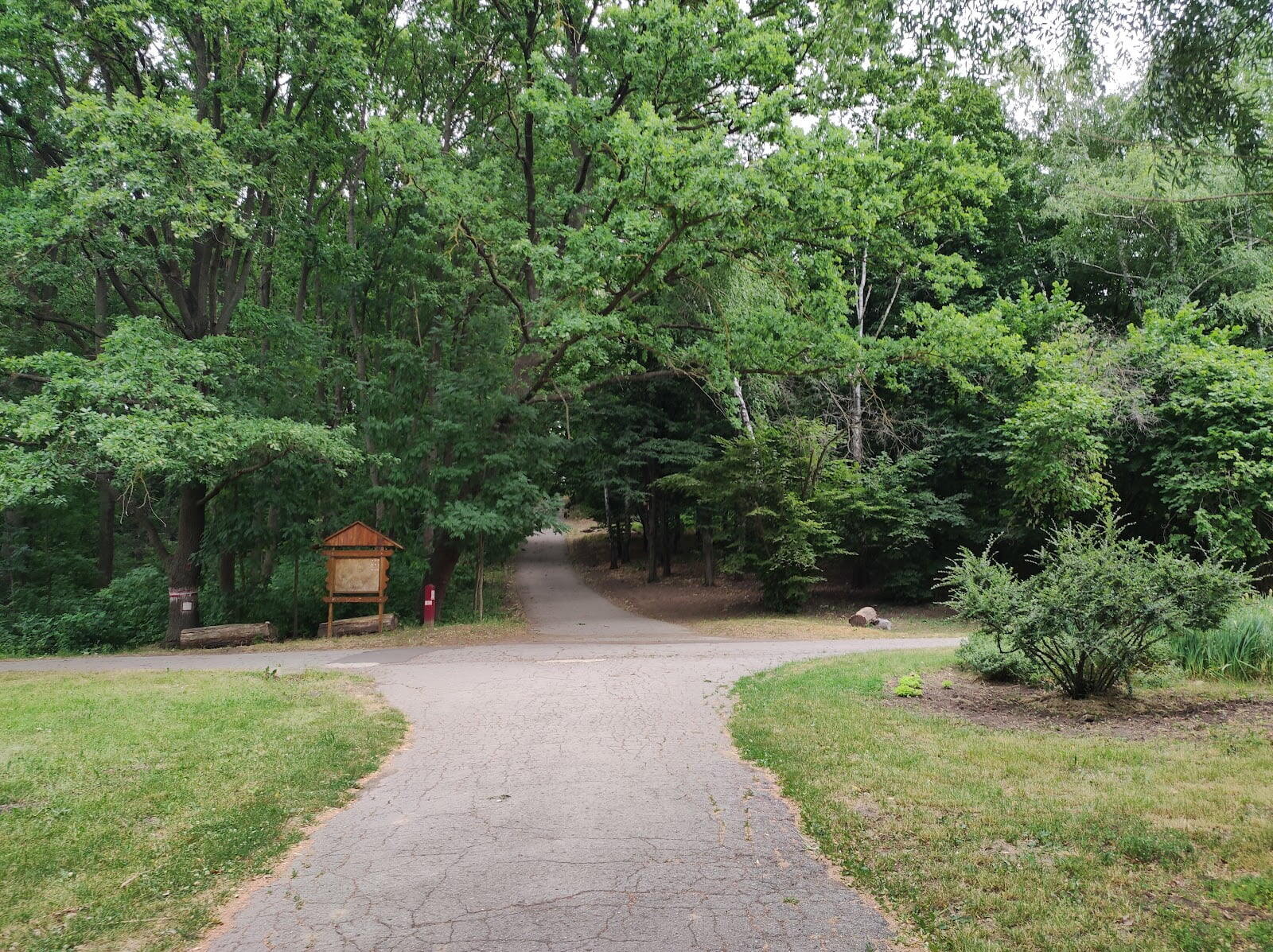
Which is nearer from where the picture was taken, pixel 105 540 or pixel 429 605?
pixel 429 605

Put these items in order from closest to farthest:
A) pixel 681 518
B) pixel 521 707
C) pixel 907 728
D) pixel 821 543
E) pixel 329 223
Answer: pixel 907 728, pixel 521 707, pixel 821 543, pixel 329 223, pixel 681 518

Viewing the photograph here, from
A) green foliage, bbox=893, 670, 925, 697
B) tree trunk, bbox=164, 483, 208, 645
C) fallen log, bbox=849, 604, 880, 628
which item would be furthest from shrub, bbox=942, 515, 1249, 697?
tree trunk, bbox=164, 483, 208, 645

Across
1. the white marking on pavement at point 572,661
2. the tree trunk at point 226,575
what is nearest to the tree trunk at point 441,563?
the tree trunk at point 226,575

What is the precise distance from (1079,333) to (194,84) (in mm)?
22082

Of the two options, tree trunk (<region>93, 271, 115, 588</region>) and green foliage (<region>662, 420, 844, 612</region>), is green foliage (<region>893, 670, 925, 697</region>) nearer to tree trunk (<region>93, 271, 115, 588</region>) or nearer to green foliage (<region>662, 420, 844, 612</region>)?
green foliage (<region>662, 420, 844, 612</region>)

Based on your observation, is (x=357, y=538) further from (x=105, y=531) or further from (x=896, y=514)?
(x=896, y=514)

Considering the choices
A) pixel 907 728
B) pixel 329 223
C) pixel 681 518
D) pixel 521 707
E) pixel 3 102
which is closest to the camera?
pixel 907 728

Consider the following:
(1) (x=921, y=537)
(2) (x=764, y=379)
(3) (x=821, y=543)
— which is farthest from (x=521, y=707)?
(1) (x=921, y=537)

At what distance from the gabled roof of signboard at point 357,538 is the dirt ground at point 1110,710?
431 inches

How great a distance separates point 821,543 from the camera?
19984mm

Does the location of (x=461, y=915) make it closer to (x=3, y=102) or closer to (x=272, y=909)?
(x=272, y=909)

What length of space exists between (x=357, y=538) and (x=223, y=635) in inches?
130

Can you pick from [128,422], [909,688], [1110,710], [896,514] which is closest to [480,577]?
[128,422]

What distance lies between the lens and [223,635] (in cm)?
1589
